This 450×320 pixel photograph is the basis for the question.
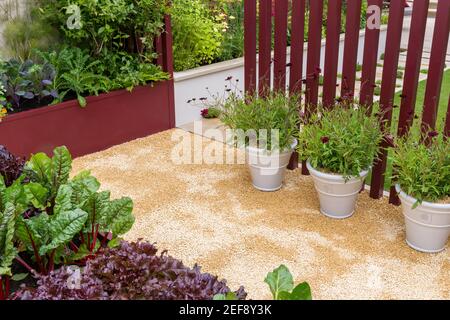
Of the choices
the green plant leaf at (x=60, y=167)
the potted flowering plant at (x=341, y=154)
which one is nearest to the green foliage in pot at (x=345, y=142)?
the potted flowering plant at (x=341, y=154)

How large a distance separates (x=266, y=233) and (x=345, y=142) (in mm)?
691

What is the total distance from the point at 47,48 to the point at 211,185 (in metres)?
1.88

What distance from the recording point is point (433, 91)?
2.98 m

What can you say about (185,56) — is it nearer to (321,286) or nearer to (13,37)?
(13,37)

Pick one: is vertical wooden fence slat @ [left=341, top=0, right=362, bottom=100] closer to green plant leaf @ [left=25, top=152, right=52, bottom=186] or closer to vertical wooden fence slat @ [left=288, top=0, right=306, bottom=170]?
vertical wooden fence slat @ [left=288, top=0, right=306, bottom=170]

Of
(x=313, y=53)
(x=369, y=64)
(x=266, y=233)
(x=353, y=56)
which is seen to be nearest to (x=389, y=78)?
(x=369, y=64)

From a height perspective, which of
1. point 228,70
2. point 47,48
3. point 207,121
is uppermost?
point 47,48

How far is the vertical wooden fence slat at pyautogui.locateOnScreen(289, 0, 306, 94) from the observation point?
3.53 meters

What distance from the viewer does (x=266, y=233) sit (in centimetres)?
304

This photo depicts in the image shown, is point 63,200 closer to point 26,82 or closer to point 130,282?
point 130,282

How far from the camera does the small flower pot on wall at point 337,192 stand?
120 inches

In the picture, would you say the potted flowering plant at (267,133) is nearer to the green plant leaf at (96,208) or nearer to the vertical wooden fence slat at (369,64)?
the vertical wooden fence slat at (369,64)

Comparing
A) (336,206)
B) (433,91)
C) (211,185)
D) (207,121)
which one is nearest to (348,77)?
(433,91)

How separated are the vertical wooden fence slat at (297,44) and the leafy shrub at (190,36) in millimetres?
1523
